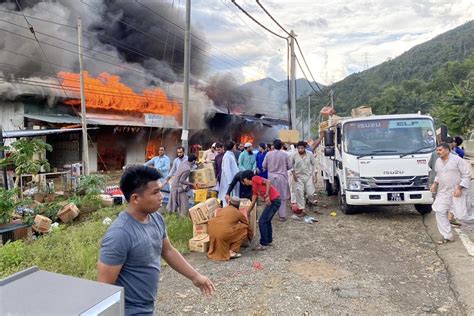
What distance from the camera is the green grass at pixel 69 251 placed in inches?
208

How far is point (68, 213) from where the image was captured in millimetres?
9469

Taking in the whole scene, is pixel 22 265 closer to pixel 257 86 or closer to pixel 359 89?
pixel 257 86

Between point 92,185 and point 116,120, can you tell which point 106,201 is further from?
point 116,120

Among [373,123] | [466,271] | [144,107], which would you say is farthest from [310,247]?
[144,107]

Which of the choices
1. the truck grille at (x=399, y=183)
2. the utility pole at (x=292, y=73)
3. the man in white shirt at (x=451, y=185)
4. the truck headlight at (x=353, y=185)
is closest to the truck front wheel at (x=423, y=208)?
the truck grille at (x=399, y=183)

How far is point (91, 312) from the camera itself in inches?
44.1

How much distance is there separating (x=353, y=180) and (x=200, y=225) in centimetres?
338

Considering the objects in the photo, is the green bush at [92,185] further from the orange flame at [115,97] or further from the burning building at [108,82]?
the orange flame at [115,97]

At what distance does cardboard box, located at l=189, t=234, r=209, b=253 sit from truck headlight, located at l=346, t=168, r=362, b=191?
10.9ft

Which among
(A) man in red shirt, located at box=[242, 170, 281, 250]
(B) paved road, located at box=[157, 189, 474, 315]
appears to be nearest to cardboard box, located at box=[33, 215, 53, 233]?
(B) paved road, located at box=[157, 189, 474, 315]

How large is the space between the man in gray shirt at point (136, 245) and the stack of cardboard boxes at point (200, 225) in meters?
3.69

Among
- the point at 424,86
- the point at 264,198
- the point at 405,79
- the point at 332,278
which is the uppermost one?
the point at 405,79

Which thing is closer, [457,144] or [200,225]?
[200,225]

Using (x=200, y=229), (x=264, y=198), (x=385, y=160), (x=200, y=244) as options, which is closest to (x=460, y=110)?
(x=385, y=160)
